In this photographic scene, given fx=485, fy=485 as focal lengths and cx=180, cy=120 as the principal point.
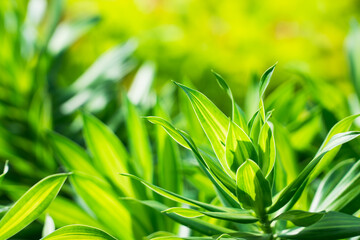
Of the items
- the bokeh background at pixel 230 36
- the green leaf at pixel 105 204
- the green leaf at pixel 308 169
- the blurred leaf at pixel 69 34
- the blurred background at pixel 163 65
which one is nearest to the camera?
the green leaf at pixel 308 169

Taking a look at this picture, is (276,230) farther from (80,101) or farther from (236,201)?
(80,101)

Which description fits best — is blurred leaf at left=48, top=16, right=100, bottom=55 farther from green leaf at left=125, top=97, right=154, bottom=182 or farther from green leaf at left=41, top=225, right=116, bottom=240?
green leaf at left=41, top=225, right=116, bottom=240

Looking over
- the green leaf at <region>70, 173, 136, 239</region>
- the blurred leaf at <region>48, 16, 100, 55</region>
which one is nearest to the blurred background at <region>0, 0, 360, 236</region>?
the blurred leaf at <region>48, 16, 100, 55</region>

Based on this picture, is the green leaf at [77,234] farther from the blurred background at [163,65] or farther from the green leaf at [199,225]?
the blurred background at [163,65]

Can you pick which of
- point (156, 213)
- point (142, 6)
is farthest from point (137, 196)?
point (142, 6)

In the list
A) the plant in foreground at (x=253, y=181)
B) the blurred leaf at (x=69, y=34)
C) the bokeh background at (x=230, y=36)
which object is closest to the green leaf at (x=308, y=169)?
the plant in foreground at (x=253, y=181)

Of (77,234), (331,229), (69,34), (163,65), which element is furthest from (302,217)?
(163,65)

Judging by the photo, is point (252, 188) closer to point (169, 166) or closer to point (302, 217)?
point (302, 217)
